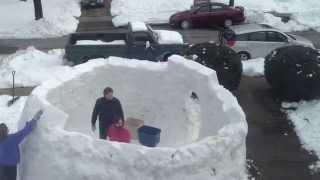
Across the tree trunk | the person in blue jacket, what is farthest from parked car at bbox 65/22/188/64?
the person in blue jacket

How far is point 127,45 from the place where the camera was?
66.7ft

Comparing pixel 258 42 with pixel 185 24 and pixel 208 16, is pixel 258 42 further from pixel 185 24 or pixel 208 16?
pixel 185 24

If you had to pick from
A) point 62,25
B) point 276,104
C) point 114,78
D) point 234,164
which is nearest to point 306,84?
point 276,104

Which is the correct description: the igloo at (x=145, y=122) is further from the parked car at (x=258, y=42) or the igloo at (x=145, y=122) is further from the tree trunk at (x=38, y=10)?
the tree trunk at (x=38, y=10)

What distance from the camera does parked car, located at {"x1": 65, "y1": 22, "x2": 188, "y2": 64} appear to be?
20.1m

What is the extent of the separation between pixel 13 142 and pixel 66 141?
116 centimetres

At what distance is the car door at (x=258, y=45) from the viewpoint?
21.3m

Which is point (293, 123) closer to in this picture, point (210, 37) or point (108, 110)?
point (108, 110)

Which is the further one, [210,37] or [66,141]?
[210,37]

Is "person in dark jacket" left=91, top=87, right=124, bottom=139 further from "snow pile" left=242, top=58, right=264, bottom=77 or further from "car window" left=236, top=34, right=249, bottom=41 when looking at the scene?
"car window" left=236, top=34, right=249, bottom=41

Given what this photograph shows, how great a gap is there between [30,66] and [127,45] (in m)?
3.29

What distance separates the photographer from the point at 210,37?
84.8ft

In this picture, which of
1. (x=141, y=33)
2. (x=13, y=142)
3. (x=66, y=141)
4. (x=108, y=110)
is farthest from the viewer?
(x=141, y=33)

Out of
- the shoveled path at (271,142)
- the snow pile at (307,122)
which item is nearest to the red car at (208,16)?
Result: the shoveled path at (271,142)
